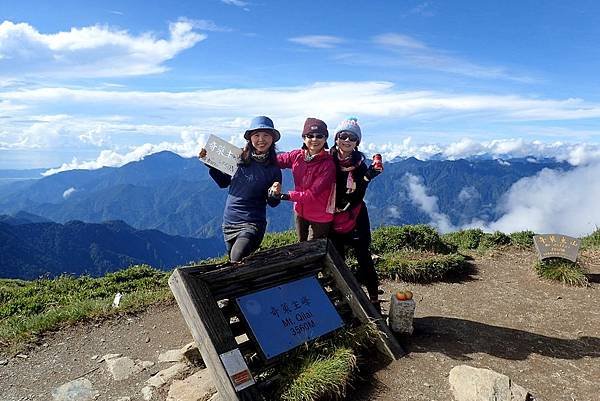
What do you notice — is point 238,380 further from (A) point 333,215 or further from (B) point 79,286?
(B) point 79,286

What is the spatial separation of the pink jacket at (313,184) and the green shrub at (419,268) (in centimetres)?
505

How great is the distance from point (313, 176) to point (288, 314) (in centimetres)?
189

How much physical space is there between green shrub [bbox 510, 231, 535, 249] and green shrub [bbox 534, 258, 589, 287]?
2382 mm

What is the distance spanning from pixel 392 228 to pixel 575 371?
8005 mm

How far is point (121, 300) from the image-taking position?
9.32 metres

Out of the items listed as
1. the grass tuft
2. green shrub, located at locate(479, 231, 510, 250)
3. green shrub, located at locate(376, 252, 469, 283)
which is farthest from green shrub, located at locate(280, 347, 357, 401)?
green shrub, located at locate(479, 231, 510, 250)

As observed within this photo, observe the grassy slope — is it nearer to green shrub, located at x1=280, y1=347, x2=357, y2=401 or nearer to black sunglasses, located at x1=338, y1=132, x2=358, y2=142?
green shrub, located at x1=280, y1=347, x2=357, y2=401

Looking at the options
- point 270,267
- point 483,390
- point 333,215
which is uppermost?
point 333,215

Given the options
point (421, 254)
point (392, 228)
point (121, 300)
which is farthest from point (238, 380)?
point (392, 228)

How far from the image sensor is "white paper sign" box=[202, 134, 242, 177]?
6438 millimetres

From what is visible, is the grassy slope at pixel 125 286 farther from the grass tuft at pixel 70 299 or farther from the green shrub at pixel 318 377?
the green shrub at pixel 318 377

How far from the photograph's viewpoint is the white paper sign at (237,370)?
189 inches

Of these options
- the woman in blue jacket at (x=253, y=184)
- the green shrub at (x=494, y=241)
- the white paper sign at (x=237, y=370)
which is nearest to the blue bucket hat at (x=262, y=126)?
the woman in blue jacket at (x=253, y=184)

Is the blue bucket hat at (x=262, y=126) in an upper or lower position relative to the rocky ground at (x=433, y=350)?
upper
